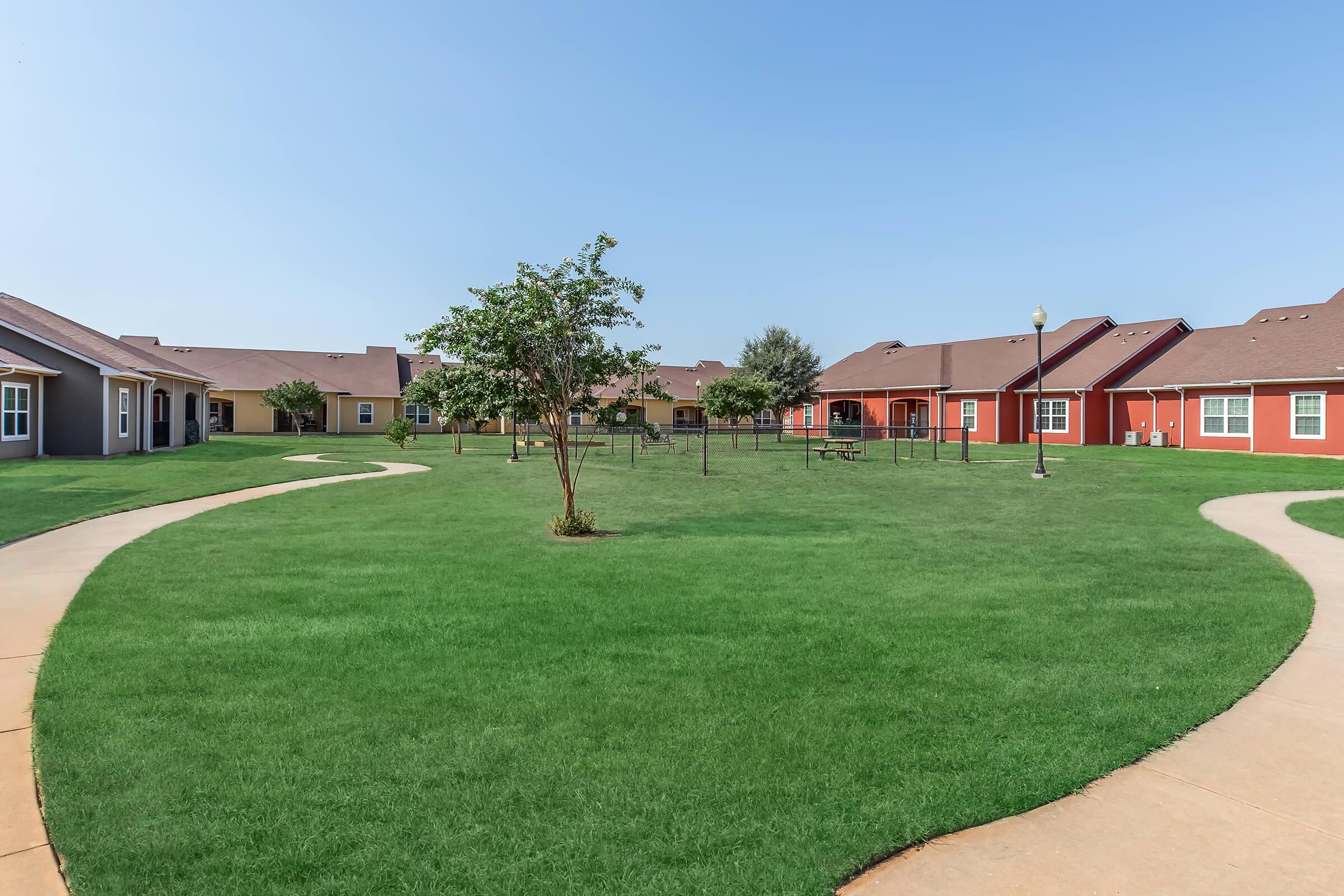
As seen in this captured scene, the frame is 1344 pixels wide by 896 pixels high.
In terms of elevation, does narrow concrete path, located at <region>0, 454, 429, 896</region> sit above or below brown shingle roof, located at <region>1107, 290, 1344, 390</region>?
below

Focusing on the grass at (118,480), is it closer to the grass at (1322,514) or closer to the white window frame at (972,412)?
the grass at (1322,514)

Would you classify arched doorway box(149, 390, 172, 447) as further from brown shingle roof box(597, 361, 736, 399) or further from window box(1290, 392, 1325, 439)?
window box(1290, 392, 1325, 439)

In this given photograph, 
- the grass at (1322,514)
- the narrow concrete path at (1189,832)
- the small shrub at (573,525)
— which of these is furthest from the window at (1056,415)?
the narrow concrete path at (1189,832)

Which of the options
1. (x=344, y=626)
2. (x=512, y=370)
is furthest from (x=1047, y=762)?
(x=512, y=370)

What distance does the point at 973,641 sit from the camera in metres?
5.67

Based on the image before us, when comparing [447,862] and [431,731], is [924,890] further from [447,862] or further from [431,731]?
[431,731]

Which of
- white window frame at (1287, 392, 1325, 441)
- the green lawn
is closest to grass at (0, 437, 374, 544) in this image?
the green lawn

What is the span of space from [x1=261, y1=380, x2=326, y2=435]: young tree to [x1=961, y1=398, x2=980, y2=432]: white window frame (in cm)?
3656

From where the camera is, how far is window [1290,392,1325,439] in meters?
27.1

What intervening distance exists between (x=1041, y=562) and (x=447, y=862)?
7.63 m

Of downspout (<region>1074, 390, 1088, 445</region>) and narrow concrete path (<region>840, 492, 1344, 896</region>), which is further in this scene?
downspout (<region>1074, 390, 1088, 445</region>)

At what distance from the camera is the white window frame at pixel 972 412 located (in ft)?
127

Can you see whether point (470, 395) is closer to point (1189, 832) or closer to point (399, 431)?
point (1189, 832)

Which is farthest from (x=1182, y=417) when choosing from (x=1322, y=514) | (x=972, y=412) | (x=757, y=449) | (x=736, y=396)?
(x=1322, y=514)
